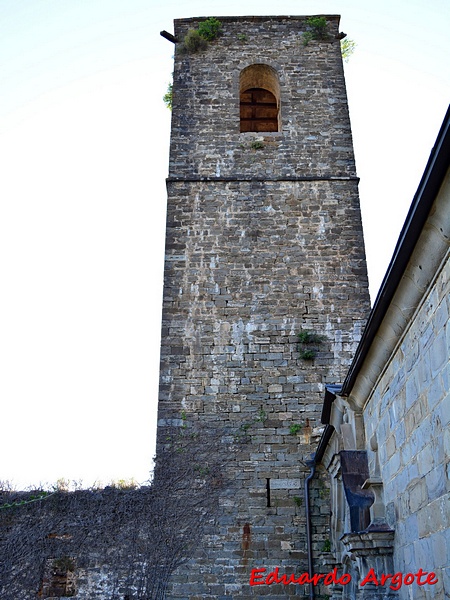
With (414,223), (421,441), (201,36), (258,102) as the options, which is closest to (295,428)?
(421,441)

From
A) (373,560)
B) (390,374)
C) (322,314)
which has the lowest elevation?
(373,560)

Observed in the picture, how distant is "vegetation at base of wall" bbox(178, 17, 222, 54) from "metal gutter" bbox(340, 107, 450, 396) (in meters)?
10.0

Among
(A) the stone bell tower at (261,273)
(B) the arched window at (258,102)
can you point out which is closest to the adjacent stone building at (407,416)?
(A) the stone bell tower at (261,273)

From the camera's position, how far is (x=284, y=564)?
28.2ft

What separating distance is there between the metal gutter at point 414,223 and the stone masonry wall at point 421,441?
0.23m

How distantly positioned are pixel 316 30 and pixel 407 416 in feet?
→ 36.6

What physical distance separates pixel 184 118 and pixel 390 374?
28.1 ft

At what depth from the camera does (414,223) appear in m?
3.51

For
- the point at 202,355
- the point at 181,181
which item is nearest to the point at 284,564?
the point at 202,355

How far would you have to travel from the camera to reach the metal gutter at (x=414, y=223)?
298 cm

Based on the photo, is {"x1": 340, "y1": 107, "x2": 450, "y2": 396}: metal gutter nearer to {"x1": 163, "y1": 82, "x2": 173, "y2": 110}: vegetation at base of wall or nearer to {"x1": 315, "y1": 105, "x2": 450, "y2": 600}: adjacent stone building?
{"x1": 315, "y1": 105, "x2": 450, "y2": 600}: adjacent stone building

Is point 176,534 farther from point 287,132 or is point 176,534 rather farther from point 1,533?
point 287,132

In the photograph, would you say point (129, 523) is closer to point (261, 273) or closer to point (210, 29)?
point (261, 273)

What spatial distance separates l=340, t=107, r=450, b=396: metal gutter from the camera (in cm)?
298
